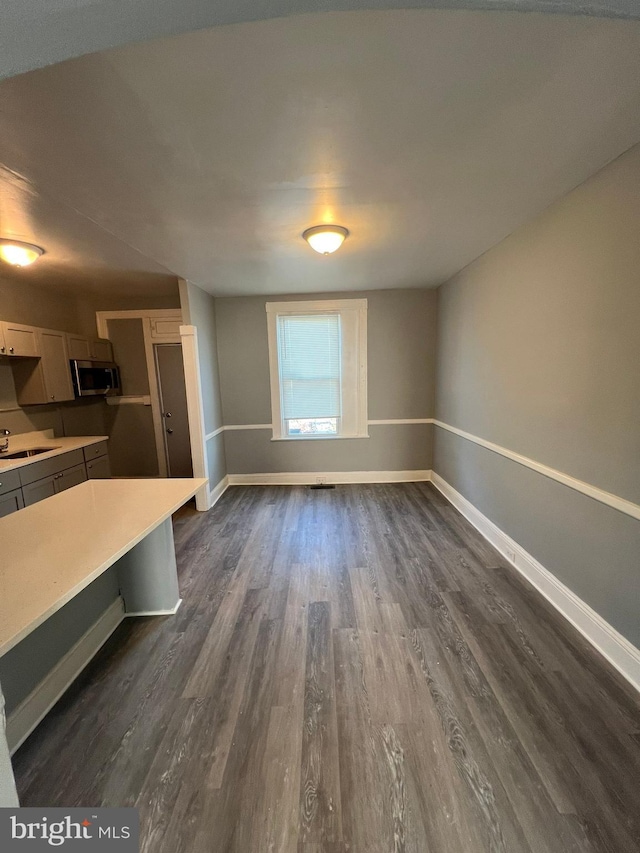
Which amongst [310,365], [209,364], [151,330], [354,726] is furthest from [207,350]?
[354,726]

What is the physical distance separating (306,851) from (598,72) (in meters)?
2.71

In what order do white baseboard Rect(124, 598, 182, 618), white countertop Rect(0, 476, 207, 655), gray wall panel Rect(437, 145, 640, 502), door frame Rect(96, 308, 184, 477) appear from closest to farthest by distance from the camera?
white countertop Rect(0, 476, 207, 655)
gray wall panel Rect(437, 145, 640, 502)
white baseboard Rect(124, 598, 182, 618)
door frame Rect(96, 308, 184, 477)

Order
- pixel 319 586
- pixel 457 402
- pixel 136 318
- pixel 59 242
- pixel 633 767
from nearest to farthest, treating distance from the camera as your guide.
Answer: pixel 633 767 < pixel 319 586 < pixel 59 242 < pixel 457 402 < pixel 136 318

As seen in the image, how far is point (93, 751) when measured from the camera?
4.37 ft

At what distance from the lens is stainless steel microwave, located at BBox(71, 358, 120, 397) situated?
376cm

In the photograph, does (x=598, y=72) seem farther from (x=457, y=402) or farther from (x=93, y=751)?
(x=93, y=751)

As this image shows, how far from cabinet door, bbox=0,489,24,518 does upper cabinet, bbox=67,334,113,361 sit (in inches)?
67.9

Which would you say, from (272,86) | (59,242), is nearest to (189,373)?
(59,242)

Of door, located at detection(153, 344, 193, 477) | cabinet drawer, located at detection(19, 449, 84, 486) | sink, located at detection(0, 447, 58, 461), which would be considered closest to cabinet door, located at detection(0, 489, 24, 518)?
cabinet drawer, located at detection(19, 449, 84, 486)

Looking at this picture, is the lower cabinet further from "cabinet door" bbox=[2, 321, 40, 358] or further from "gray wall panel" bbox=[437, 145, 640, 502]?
"gray wall panel" bbox=[437, 145, 640, 502]

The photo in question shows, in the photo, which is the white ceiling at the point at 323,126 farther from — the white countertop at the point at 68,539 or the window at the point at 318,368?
the window at the point at 318,368

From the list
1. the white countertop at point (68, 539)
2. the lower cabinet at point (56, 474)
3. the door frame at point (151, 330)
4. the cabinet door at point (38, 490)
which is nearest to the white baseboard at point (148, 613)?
the white countertop at point (68, 539)

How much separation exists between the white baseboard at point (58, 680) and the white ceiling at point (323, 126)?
7.62 feet

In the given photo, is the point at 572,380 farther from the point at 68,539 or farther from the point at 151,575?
the point at 151,575
